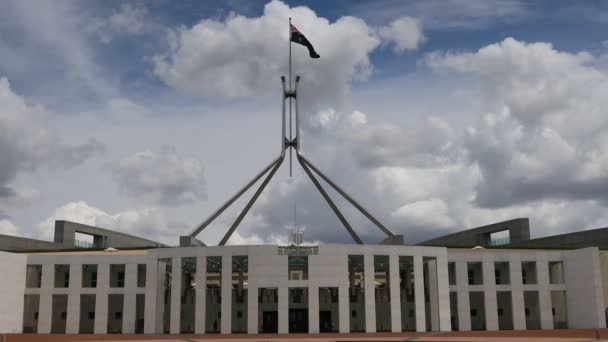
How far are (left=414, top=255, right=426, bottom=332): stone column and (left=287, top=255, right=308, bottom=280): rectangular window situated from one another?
8503mm

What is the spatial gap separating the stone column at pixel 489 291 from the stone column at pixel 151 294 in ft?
87.4

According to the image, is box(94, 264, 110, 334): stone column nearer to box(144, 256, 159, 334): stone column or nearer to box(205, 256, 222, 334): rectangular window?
box(144, 256, 159, 334): stone column

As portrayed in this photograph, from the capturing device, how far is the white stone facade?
Answer: 161 ft

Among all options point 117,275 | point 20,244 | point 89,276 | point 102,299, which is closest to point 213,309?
point 102,299

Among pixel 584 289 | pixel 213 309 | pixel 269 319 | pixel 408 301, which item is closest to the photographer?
pixel 584 289

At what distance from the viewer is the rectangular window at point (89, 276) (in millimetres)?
57656

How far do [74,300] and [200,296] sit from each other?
11773mm

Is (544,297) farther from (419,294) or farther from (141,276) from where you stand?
(141,276)

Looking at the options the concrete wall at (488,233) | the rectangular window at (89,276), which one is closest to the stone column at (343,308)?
the rectangular window at (89,276)

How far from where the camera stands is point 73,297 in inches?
2126

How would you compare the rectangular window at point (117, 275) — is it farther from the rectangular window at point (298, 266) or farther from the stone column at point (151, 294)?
the rectangular window at point (298, 266)

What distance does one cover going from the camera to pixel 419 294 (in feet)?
166

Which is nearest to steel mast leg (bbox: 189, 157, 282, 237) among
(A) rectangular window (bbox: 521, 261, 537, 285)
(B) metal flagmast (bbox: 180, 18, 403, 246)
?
(B) metal flagmast (bbox: 180, 18, 403, 246)

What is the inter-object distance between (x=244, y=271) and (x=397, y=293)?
49.6 feet
